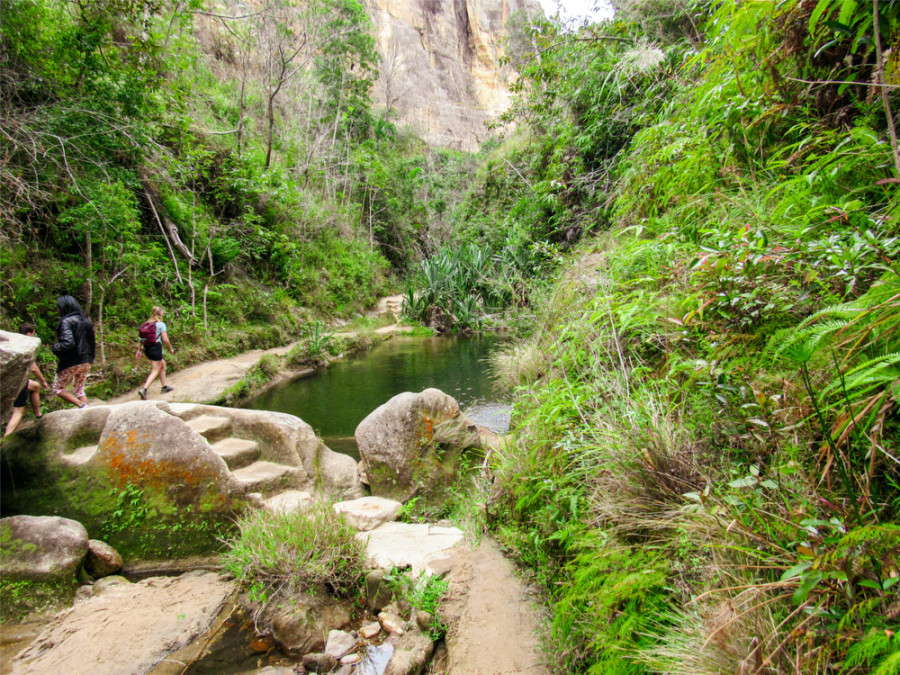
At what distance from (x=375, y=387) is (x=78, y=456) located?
4797 mm

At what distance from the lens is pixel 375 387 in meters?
8.00

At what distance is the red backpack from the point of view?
20.8 ft

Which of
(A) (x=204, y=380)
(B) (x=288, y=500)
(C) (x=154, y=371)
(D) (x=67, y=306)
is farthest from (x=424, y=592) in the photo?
(A) (x=204, y=380)

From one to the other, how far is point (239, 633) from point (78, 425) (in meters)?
2.56

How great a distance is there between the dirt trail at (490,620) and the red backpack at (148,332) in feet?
20.6

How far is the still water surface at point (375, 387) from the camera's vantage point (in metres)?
6.26

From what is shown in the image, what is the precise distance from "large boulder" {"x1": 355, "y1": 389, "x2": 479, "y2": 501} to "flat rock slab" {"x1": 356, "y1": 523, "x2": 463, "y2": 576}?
81 cm

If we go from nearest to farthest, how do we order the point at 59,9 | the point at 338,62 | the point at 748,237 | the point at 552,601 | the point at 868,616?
the point at 868,616, the point at 748,237, the point at 552,601, the point at 59,9, the point at 338,62

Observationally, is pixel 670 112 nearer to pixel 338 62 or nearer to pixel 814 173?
pixel 814 173

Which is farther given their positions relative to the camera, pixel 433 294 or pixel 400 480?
pixel 433 294

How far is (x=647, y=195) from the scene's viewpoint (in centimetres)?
365

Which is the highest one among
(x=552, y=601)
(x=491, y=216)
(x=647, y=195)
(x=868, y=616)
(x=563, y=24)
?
(x=563, y=24)

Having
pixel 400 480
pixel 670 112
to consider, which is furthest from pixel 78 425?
pixel 670 112

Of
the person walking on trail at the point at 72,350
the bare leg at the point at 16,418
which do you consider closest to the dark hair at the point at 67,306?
the person walking on trail at the point at 72,350
